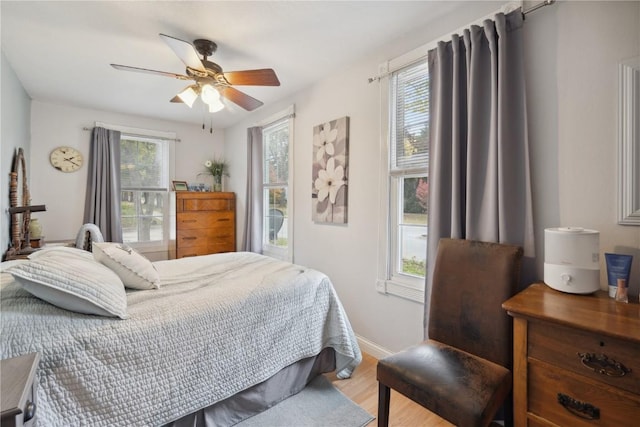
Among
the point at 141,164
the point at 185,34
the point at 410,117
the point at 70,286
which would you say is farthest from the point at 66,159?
the point at 410,117

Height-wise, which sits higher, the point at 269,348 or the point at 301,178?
the point at 301,178

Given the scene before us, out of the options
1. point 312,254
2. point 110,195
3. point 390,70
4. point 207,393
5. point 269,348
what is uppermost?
point 390,70

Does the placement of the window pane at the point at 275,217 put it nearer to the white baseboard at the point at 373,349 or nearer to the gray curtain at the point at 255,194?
the gray curtain at the point at 255,194

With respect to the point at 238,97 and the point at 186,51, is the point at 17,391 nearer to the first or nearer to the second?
the point at 186,51

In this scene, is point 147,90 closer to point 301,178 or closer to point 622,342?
Answer: point 301,178

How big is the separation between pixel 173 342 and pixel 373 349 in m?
1.66

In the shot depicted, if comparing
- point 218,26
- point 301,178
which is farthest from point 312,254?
point 218,26

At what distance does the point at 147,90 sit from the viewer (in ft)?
10.7

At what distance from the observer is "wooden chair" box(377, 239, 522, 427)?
47.7 inches

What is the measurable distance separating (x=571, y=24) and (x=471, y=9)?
23.3 inches

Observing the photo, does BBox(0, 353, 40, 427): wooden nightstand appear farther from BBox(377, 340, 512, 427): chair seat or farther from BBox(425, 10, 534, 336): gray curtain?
BBox(425, 10, 534, 336): gray curtain

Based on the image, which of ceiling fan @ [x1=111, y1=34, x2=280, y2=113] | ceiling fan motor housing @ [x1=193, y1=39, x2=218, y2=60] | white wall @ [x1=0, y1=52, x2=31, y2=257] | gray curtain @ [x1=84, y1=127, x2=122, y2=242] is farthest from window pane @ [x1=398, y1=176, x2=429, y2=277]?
gray curtain @ [x1=84, y1=127, x2=122, y2=242]

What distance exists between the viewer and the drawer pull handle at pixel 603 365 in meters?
0.95

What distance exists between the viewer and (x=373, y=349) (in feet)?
8.07
